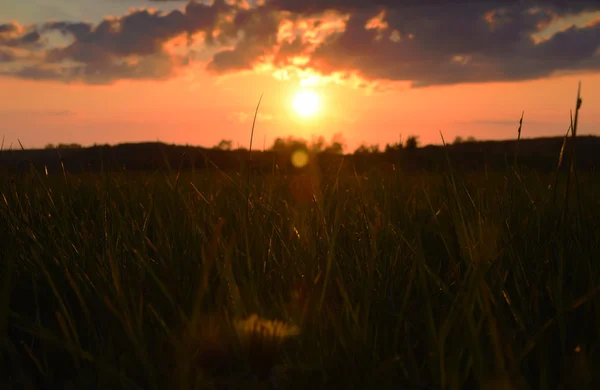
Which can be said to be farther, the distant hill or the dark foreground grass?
the distant hill

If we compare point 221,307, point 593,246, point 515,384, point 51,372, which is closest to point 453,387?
point 515,384

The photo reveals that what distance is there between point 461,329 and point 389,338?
Answer: 0.17 meters

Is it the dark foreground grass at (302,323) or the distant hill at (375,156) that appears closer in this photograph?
the dark foreground grass at (302,323)

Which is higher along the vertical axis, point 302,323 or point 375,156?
point 375,156

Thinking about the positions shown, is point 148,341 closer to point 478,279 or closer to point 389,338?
point 389,338

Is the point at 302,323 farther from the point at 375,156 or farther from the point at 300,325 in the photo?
the point at 375,156

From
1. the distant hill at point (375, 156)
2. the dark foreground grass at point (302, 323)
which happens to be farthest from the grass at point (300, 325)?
the distant hill at point (375, 156)

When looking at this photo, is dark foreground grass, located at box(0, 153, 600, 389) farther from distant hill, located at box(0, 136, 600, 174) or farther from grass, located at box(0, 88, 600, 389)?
distant hill, located at box(0, 136, 600, 174)

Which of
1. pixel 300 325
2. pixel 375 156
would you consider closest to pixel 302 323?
pixel 300 325

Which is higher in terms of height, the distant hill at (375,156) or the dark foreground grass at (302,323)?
the distant hill at (375,156)

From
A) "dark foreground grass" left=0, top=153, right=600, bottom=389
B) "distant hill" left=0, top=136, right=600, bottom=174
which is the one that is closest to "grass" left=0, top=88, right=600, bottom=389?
"dark foreground grass" left=0, top=153, right=600, bottom=389

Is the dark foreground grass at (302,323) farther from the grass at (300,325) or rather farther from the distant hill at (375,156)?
the distant hill at (375,156)

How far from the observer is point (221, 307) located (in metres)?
1.10

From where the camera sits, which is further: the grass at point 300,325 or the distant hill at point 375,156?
the distant hill at point 375,156
